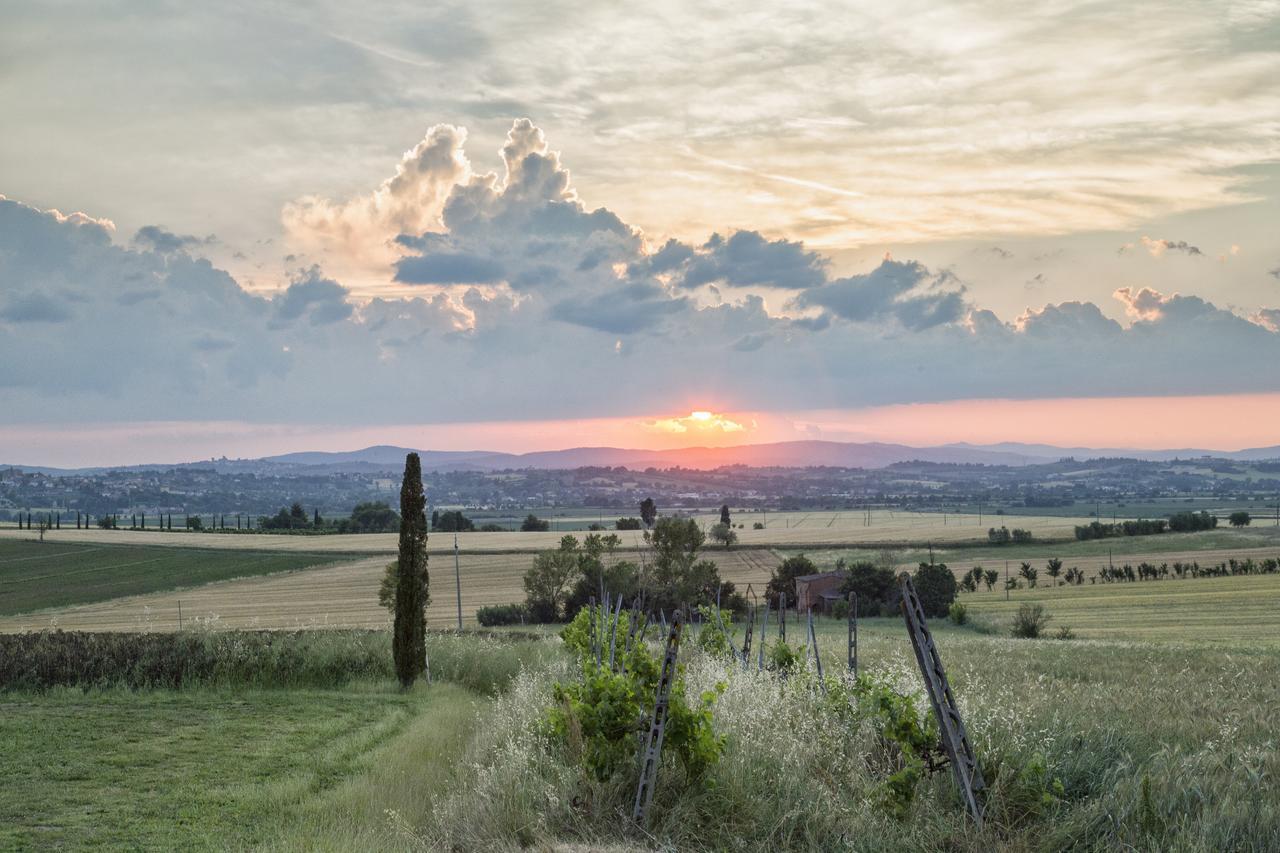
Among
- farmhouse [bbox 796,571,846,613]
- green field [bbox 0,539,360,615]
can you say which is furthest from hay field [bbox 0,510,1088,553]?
farmhouse [bbox 796,571,846,613]

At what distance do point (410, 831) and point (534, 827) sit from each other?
1.19 meters

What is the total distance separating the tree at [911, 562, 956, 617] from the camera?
52494mm

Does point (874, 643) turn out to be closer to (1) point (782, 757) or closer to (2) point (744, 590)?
(1) point (782, 757)

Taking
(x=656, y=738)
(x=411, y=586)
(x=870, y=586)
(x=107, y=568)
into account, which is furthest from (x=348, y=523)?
(x=656, y=738)

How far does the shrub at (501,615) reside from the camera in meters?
49.2

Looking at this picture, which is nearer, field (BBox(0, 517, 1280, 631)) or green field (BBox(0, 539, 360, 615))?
field (BBox(0, 517, 1280, 631))

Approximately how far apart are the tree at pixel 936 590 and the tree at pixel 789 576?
779cm

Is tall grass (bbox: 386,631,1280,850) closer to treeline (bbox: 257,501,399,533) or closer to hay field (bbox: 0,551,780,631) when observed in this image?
hay field (bbox: 0,551,780,631)

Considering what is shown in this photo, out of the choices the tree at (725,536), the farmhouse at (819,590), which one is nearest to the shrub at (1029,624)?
the farmhouse at (819,590)

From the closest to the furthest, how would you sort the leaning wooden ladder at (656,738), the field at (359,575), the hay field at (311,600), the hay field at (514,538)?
1. the leaning wooden ladder at (656,738)
2. the hay field at (311,600)
3. the field at (359,575)
4. the hay field at (514,538)

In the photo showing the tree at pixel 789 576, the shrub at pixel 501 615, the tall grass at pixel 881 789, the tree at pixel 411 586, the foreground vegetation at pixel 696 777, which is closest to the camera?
the tall grass at pixel 881 789

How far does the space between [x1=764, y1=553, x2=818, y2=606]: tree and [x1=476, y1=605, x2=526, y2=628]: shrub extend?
50.6ft

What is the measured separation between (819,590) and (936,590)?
1012cm

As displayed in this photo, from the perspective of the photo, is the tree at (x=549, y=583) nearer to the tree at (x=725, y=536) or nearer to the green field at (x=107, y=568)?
the green field at (x=107, y=568)
